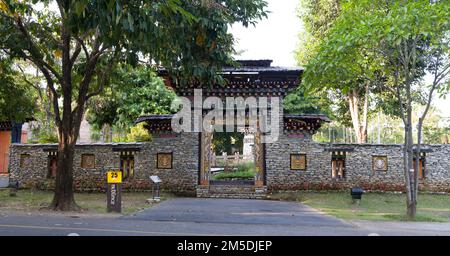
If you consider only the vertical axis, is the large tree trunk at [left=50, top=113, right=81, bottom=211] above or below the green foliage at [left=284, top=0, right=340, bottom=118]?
below

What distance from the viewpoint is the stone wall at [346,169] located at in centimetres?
1780

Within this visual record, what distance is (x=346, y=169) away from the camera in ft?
59.1

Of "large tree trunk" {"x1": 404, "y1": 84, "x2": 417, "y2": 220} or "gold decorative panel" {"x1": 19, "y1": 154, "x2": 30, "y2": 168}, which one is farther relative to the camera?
"gold decorative panel" {"x1": 19, "y1": 154, "x2": 30, "y2": 168}

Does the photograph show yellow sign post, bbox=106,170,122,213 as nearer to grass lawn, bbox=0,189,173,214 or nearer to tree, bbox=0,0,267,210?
grass lawn, bbox=0,189,173,214

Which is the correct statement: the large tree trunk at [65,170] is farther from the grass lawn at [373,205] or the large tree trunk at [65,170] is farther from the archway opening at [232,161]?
the archway opening at [232,161]

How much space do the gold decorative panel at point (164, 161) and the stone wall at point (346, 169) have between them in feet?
14.5

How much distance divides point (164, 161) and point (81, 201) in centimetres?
432

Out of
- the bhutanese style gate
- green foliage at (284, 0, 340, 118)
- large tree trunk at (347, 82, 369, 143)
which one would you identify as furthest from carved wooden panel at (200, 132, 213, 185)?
large tree trunk at (347, 82, 369, 143)

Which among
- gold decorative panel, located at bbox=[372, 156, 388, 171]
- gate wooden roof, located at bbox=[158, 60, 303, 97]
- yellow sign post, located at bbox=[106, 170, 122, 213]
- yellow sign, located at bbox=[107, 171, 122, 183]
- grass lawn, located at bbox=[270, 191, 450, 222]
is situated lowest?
grass lawn, located at bbox=[270, 191, 450, 222]

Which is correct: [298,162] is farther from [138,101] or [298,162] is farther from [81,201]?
[138,101]

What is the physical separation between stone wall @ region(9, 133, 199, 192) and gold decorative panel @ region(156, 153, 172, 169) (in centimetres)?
14

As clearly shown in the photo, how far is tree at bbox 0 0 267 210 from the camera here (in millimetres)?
7105

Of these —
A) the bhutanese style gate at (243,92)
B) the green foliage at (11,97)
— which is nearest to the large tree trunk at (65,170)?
the green foliage at (11,97)

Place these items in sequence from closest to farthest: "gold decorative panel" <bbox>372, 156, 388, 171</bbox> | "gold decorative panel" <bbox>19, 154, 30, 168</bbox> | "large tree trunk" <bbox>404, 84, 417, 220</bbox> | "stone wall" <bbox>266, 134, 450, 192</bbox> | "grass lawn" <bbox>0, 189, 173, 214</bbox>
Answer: "large tree trunk" <bbox>404, 84, 417, 220</bbox>, "grass lawn" <bbox>0, 189, 173, 214</bbox>, "stone wall" <bbox>266, 134, 450, 192</bbox>, "gold decorative panel" <bbox>372, 156, 388, 171</bbox>, "gold decorative panel" <bbox>19, 154, 30, 168</bbox>
